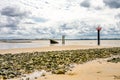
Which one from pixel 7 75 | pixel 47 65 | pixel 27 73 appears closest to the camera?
pixel 7 75

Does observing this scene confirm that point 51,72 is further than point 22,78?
Yes

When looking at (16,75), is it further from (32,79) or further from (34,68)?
(34,68)

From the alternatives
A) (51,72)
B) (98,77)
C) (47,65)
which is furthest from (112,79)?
(47,65)

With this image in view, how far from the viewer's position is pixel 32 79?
37.8ft

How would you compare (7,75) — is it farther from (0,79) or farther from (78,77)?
(78,77)

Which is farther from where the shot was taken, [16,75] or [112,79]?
[16,75]

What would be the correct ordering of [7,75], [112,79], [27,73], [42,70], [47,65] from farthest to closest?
[47,65] → [42,70] → [27,73] → [7,75] → [112,79]

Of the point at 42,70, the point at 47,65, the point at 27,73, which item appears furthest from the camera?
the point at 47,65

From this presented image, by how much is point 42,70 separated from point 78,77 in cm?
316

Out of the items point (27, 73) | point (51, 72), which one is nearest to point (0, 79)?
point (27, 73)

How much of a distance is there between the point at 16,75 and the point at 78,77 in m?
3.24

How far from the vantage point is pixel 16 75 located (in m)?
12.7

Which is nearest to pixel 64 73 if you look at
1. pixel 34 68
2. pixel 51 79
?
pixel 51 79

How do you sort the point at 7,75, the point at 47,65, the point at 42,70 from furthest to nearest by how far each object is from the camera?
1. the point at 47,65
2. the point at 42,70
3. the point at 7,75
